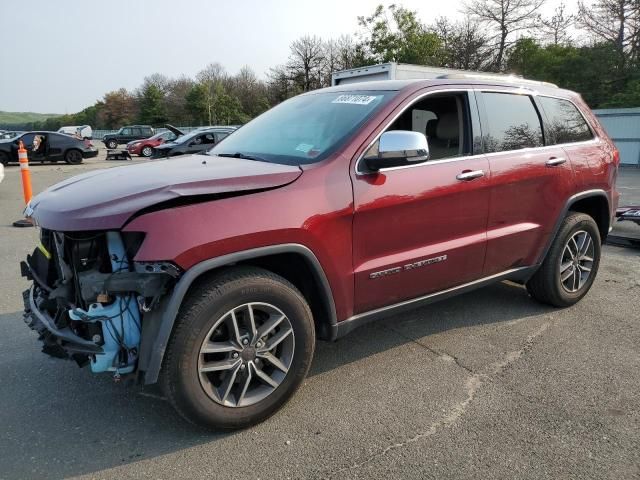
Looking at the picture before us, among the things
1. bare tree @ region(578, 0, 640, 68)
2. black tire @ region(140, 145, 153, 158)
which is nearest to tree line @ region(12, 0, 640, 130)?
bare tree @ region(578, 0, 640, 68)

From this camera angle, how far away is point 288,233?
267cm

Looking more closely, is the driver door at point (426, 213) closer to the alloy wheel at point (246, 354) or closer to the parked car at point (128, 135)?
the alloy wheel at point (246, 354)

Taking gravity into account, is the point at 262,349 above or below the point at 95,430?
above

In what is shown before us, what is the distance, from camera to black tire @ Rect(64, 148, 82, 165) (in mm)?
22547

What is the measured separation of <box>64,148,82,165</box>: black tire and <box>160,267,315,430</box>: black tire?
22.9 meters

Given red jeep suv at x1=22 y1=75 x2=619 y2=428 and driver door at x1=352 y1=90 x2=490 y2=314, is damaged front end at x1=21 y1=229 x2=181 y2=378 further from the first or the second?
driver door at x1=352 y1=90 x2=490 y2=314

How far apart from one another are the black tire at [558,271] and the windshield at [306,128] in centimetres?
204

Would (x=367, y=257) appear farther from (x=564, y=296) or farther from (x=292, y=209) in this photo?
(x=564, y=296)

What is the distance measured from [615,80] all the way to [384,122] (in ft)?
91.1

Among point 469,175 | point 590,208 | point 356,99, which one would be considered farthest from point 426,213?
point 590,208

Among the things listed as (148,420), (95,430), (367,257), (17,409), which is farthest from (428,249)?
(17,409)

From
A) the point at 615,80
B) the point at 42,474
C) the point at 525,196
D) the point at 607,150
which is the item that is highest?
the point at 615,80

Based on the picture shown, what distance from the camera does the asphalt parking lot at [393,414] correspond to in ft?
8.09

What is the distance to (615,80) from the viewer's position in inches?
1011
